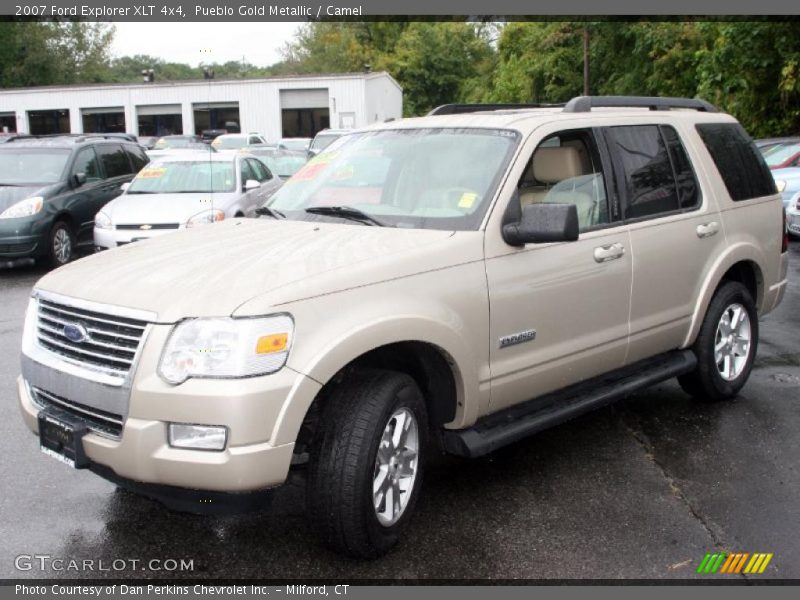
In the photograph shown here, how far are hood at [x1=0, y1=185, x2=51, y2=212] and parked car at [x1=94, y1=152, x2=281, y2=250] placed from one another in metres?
1.12

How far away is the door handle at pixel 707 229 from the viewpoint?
531cm

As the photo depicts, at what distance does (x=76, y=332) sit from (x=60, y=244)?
29.7ft

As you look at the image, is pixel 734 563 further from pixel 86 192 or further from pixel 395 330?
pixel 86 192

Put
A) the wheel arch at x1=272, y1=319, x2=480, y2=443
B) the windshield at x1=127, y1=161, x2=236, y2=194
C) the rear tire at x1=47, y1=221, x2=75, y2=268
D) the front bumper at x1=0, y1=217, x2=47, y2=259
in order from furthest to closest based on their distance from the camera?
the windshield at x1=127, y1=161, x2=236, y2=194
the rear tire at x1=47, y1=221, x2=75, y2=268
the front bumper at x1=0, y1=217, x2=47, y2=259
the wheel arch at x1=272, y1=319, x2=480, y2=443

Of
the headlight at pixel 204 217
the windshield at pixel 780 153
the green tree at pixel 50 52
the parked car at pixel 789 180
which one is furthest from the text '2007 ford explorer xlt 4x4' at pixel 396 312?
the green tree at pixel 50 52

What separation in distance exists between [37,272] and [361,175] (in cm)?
848

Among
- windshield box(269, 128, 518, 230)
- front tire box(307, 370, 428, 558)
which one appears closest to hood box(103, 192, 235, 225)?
windshield box(269, 128, 518, 230)

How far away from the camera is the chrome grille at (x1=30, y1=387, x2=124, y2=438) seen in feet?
11.1

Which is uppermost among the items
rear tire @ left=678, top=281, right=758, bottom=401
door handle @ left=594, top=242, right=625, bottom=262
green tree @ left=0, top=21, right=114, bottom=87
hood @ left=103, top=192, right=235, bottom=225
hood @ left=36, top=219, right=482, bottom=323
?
green tree @ left=0, top=21, right=114, bottom=87

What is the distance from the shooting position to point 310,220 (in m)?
4.51

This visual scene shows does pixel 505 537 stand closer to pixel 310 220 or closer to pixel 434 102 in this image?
pixel 310 220

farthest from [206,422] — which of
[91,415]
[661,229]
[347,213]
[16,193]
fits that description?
[16,193]

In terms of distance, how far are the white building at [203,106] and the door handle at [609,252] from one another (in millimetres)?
42179

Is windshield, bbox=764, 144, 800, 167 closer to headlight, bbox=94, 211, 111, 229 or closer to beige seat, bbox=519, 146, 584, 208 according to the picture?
headlight, bbox=94, 211, 111, 229
